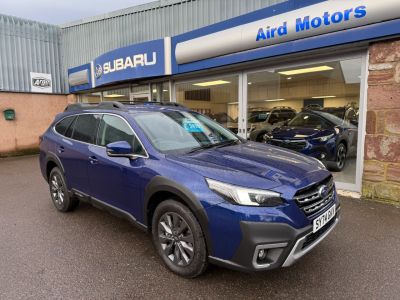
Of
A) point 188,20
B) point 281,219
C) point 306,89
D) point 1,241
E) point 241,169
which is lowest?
point 1,241

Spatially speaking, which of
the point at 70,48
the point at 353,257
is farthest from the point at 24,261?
the point at 70,48

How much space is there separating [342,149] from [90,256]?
520cm

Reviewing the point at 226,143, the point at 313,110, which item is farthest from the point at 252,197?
the point at 313,110

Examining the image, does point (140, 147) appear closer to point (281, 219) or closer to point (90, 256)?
point (90, 256)

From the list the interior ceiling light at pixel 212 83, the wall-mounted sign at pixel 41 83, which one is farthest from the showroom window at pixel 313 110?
the wall-mounted sign at pixel 41 83

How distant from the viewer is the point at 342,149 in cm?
614

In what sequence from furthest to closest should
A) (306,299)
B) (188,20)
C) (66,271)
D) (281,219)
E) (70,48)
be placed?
(70,48) < (188,20) < (66,271) < (306,299) < (281,219)

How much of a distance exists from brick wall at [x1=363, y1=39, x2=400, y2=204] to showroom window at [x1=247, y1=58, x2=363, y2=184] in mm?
445

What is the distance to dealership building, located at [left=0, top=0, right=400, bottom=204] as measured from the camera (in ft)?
16.1

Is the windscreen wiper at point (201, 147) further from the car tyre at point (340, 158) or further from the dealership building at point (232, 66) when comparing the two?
the car tyre at point (340, 158)

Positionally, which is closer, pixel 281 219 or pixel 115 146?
pixel 281 219

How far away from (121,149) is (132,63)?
21.1 ft

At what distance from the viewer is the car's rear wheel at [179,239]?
8.60 ft

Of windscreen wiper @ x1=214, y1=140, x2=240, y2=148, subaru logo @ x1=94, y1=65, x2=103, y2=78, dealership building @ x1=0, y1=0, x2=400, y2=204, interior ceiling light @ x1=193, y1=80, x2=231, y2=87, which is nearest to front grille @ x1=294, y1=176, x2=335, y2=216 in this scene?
windscreen wiper @ x1=214, y1=140, x2=240, y2=148
